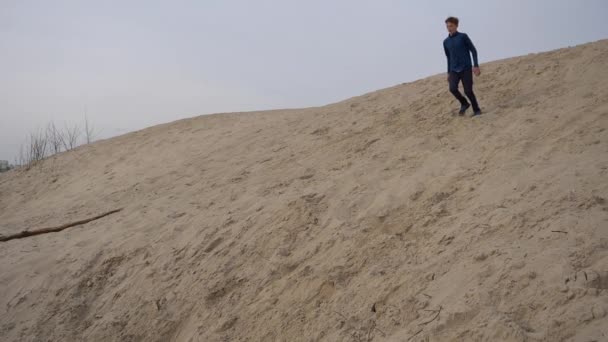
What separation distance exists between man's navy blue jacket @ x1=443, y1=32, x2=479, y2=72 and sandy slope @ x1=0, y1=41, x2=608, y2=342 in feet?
2.00

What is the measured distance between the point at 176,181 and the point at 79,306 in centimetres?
249

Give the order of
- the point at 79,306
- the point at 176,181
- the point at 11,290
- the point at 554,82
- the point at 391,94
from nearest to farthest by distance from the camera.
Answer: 1. the point at 79,306
2. the point at 11,290
3. the point at 554,82
4. the point at 176,181
5. the point at 391,94

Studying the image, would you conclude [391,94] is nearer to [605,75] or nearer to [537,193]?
[605,75]

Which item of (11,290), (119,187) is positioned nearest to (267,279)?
(11,290)

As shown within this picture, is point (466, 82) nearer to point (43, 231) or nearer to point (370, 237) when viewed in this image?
point (370, 237)

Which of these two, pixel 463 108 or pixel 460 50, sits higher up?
pixel 460 50

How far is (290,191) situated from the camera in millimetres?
4512

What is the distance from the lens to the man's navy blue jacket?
472cm

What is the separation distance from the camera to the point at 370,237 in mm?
3354

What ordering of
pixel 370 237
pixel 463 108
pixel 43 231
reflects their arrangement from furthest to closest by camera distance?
pixel 43 231, pixel 463 108, pixel 370 237

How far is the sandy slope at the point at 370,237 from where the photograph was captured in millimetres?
2395

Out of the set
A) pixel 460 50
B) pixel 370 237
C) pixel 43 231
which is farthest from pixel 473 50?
pixel 43 231

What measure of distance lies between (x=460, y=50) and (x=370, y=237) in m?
2.58

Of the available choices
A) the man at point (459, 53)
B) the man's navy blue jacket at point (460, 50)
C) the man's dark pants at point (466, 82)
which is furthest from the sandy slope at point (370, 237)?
the man's navy blue jacket at point (460, 50)
